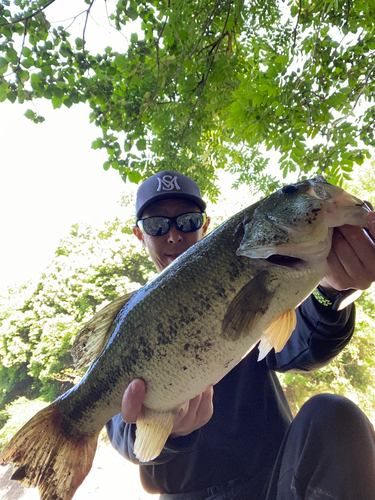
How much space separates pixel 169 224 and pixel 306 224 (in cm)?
146

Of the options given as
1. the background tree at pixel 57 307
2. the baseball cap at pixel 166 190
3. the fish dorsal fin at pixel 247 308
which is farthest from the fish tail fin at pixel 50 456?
the background tree at pixel 57 307

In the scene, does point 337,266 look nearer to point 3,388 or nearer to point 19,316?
point 19,316

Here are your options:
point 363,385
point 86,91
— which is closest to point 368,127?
point 86,91

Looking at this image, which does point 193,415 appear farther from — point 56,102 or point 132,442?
point 56,102

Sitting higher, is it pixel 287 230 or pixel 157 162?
pixel 157 162

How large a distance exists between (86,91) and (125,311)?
2.43 metres

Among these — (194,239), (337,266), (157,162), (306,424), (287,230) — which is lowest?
(306,424)

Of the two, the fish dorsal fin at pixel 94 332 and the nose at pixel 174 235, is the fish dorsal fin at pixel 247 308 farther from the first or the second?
the nose at pixel 174 235

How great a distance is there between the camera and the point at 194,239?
2.65 meters

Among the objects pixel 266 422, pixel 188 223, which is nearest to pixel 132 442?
pixel 266 422

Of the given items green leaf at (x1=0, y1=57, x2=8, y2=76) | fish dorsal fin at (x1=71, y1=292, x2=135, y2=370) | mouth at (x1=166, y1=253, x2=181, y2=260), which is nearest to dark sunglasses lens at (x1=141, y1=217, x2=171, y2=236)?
mouth at (x1=166, y1=253, x2=181, y2=260)

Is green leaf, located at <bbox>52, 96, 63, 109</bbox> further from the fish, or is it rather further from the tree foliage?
the fish

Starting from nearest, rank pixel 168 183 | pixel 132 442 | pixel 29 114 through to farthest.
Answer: pixel 132 442
pixel 29 114
pixel 168 183

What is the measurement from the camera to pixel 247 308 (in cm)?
129
